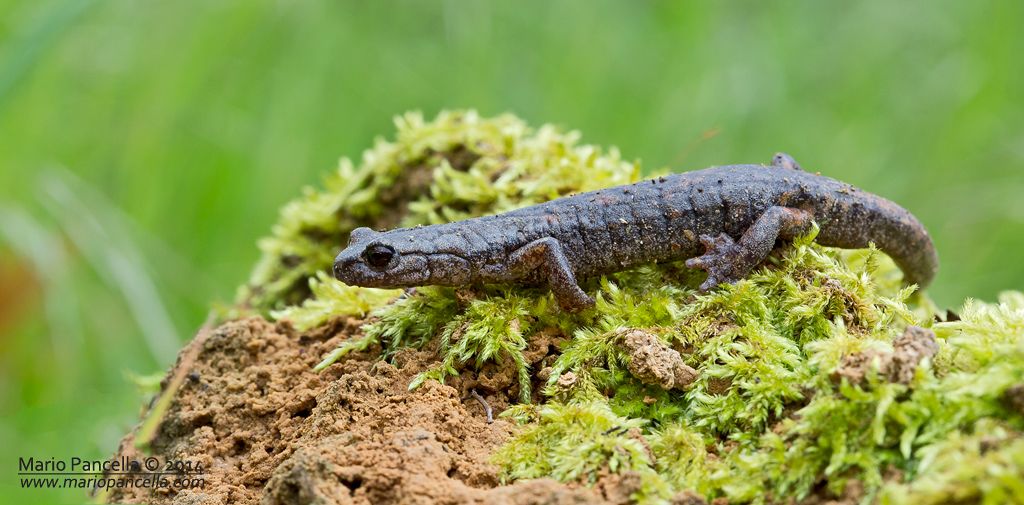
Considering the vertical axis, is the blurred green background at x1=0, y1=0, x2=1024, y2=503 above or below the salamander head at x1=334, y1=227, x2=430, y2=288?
above

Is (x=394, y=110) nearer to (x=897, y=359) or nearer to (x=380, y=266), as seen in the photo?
(x=380, y=266)

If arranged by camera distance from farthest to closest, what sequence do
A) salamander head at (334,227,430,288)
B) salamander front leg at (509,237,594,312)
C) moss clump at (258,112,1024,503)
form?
1. salamander head at (334,227,430,288)
2. salamander front leg at (509,237,594,312)
3. moss clump at (258,112,1024,503)

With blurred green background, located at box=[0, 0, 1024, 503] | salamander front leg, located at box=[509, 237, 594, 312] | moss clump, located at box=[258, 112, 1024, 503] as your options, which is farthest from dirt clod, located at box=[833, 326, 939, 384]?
blurred green background, located at box=[0, 0, 1024, 503]

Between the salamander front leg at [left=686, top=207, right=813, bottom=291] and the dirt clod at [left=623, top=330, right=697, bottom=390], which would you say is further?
the salamander front leg at [left=686, top=207, right=813, bottom=291]

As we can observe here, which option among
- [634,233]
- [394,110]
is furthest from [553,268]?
[394,110]

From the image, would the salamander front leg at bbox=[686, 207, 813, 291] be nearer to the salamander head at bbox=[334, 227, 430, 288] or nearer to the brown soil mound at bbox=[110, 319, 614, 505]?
the brown soil mound at bbox=[110, 319, 614, 505]

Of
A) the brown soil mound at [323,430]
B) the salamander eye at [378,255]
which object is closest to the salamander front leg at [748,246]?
the brown soil mound at [323,430]

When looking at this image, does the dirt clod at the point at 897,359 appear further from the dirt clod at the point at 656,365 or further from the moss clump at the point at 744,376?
the dirt clod at the point at 656,365
